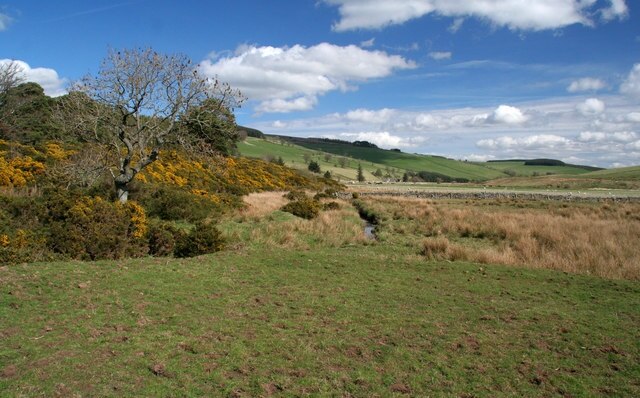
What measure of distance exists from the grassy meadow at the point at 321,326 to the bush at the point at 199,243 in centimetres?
46

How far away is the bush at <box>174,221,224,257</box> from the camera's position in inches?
519

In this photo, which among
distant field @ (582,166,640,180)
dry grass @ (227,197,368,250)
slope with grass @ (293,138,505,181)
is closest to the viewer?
dry grass @ (227,197,368,250)

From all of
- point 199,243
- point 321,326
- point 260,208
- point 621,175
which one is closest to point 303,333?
point 321,326

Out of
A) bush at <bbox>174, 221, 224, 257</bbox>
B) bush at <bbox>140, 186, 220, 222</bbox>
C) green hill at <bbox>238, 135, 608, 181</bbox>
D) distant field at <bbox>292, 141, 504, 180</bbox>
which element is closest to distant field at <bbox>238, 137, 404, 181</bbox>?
green hill at <bbox>238, 135, 608, 181</bbox>

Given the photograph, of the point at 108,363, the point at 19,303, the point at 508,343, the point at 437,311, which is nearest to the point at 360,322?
the point at 437,311

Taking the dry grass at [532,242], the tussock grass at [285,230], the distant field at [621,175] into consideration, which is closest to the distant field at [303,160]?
the distant field at [621,175]

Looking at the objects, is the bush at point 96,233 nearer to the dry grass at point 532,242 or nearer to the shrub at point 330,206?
the dry grass at point 532,242

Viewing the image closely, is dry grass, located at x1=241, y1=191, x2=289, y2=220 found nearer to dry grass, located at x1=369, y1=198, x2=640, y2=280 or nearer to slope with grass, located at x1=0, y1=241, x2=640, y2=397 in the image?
dry grass, located at x1=369, y1=198, x2=640, y2=280

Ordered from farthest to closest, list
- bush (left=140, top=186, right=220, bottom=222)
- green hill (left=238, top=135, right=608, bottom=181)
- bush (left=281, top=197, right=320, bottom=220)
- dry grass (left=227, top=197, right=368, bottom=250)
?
1. green hill (left=238, top=135, right=608, bottom=181)
2. bush (left=281, top=197, right=320, bottom=220)
3. bush (left=140, top=186, right=220, bottom=222)
4. dry grass (left=227, top=197, right=368, bottom=250)

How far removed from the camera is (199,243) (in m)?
13.4

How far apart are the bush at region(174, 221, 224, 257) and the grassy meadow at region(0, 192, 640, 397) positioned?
0.46 m

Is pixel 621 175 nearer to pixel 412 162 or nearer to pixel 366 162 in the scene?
pixel 412 162

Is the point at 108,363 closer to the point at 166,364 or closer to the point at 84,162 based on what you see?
the point at 166,364

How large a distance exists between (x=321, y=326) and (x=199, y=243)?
23.3 ft
